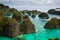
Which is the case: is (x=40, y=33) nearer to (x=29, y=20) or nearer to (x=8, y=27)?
(x=29, y=20)

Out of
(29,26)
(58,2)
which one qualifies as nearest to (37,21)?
(29,26)

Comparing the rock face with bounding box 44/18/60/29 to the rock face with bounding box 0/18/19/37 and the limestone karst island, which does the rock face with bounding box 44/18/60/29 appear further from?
the rock face with bounding box 0/18/19/37

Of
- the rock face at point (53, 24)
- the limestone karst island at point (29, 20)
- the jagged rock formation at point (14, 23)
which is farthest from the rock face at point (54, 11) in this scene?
the jagged rock formation at point (14, 23)

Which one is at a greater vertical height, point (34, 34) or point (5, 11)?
point (5, 11)

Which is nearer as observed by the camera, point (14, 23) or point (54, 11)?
point (14, 23)

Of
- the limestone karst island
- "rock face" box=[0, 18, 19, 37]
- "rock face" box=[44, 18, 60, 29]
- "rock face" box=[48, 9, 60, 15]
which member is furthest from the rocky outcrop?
"rock face" box=[48, 9, 60, 15]

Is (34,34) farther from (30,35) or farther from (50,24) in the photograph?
(50,24)

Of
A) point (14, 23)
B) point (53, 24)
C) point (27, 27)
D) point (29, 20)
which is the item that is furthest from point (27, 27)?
point (53, 24)

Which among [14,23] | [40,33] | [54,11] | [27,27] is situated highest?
[54,11]
